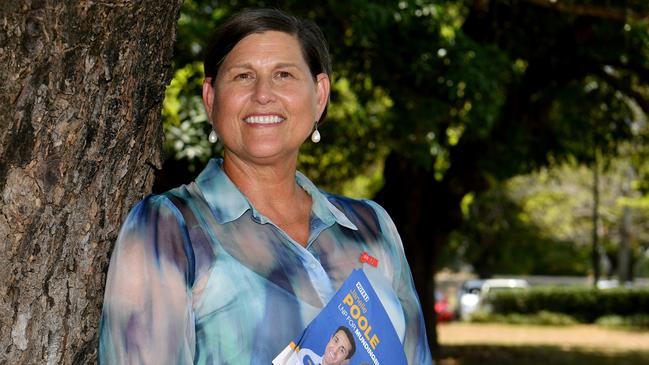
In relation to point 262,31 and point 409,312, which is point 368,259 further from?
point 262,31

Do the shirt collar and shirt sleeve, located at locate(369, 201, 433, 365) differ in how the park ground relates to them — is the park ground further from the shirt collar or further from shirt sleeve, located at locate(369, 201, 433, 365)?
the shirt collar

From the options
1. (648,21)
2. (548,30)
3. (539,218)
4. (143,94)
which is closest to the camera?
(143,94)

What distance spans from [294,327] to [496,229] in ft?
104

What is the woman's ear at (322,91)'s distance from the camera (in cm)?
237

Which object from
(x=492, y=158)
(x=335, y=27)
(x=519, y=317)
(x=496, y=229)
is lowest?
(x=519, y=317)

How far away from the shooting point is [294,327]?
2.02m

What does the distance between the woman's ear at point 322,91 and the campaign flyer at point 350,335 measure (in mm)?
467

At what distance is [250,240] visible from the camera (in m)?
2.08

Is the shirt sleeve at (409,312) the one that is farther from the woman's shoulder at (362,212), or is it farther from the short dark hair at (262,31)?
the short dark hair at (262,31)

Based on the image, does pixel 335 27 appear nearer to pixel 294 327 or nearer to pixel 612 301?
pixel 294 327

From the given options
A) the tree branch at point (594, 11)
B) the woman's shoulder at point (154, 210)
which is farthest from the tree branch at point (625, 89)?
the woman's shoulder at point (154, 210)

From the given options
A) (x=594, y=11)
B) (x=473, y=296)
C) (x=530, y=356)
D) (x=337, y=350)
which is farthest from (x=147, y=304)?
(x=473, y=296)

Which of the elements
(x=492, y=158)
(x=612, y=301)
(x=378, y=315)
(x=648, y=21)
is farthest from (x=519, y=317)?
(x=378, y=315)

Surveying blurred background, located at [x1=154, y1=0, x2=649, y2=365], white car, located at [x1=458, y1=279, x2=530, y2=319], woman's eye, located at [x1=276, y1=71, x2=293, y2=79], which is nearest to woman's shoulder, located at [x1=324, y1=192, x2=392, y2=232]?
woman's eye, located at [x1=276, y1=71, x2=293, y2=79]
